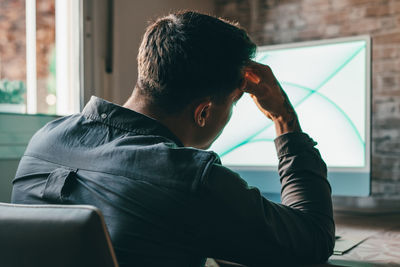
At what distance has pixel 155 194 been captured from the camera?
1.98ft

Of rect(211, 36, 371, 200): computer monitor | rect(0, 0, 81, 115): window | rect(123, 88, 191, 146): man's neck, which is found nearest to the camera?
rect(123, 88, 191, 146): man's neck

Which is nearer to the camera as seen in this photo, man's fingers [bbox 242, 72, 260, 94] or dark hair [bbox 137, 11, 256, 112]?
dark hair [bbox 137, 11, 256, 112]

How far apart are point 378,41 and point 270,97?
0.96m

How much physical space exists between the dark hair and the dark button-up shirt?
0.21 feet

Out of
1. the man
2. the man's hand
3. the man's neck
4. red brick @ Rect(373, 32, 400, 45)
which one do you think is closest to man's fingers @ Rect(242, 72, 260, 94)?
the man's hand

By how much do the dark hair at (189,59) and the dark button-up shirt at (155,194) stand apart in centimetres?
6

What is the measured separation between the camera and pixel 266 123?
136 centimetres

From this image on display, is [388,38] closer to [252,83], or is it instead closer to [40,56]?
[252,83]

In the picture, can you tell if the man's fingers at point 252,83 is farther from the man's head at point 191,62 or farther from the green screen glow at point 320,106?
the green screen glow at point 320,106

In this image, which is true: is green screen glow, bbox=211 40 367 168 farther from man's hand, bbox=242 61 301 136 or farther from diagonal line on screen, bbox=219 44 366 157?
man's hand, bbox=242 61 301 136

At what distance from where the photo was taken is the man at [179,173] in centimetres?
61

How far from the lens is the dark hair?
2.30ft

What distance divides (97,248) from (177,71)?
12.8 inches

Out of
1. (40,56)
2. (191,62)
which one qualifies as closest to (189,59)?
(191,62)
